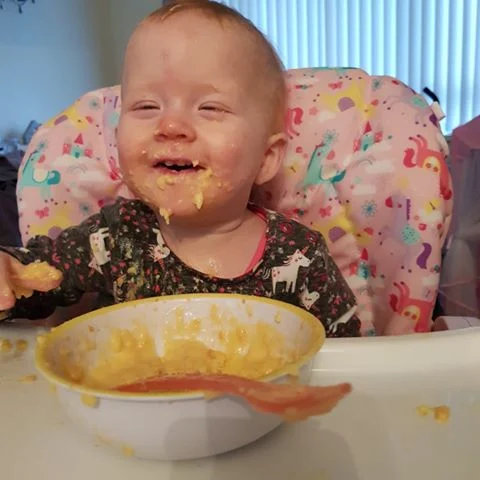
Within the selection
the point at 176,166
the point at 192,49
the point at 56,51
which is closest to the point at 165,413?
the point at 176,166

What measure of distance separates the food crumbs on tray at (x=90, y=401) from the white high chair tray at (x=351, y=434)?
65 millimetres

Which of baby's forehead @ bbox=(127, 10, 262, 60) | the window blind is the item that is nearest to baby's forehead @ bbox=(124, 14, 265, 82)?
baby's forehead @ bbox=(127, 10, 262, 60)

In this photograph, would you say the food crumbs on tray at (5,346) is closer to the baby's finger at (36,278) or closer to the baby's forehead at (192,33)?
the baby's finger at (36,278)

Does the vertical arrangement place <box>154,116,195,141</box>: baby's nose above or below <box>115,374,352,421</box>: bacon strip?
above

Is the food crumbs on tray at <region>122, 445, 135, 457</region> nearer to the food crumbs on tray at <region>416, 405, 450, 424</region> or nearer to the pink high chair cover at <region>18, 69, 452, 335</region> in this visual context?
the food crumbs on tray at <region>416, 405, 450, 424</region>

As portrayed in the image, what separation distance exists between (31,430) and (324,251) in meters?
0.49

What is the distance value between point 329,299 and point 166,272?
0.76ft

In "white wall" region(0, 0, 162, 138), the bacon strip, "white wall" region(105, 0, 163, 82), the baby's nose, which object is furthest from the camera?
"white wall" region(105, 0, 163, 82)

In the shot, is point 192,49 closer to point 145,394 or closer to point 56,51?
point 145,394

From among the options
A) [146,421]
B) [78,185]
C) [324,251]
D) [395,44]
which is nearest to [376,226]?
[324,251]

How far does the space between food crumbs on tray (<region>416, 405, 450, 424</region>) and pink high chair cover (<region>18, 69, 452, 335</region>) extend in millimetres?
357

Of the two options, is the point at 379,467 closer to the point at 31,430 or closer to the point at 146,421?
the point at 146,421

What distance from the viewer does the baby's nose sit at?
76 cm

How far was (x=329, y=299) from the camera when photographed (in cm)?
88
